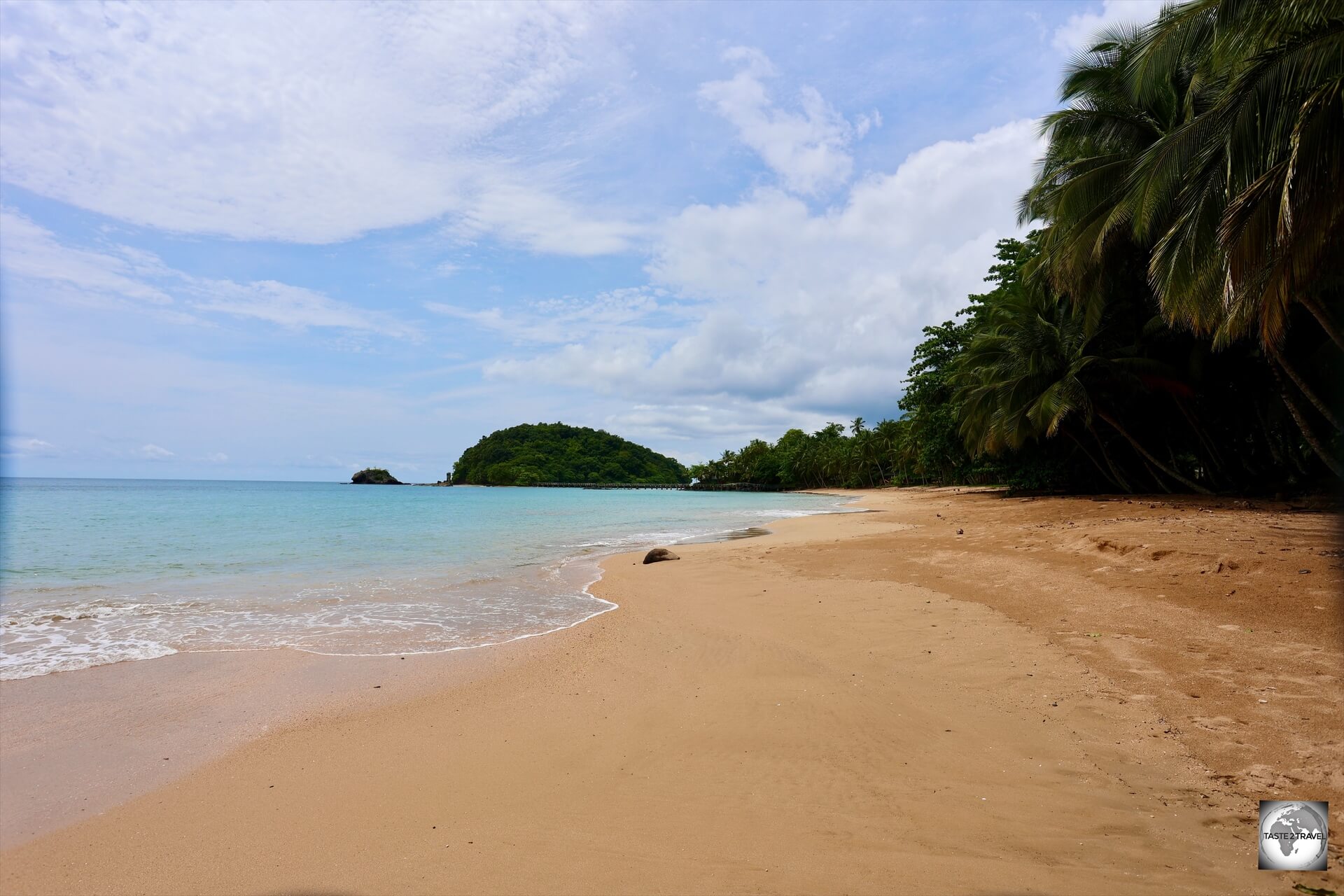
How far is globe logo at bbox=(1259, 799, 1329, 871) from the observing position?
2.52 meters

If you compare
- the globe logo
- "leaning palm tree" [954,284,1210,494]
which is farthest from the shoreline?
"leaning palm tree" [954,284,1210,494]

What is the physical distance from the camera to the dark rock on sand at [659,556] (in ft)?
43.4

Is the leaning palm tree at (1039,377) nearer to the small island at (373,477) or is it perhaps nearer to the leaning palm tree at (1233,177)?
the leaning palm tree at (1233,177)

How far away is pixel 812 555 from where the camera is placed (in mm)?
12312

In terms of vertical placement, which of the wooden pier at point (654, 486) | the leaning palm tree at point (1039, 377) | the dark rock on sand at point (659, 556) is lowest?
the dark rock on sand at point (659, 556)

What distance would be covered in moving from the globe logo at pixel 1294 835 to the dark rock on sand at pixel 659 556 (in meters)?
10.8

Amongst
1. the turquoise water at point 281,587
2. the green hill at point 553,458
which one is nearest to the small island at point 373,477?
the green hill at point 553,458

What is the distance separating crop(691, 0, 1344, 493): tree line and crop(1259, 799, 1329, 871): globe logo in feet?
18.6

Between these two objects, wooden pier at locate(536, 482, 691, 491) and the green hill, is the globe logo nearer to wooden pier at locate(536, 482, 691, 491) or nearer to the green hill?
wooden pier at locate(536, 482, 691, 491)

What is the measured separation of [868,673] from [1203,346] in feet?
59.4

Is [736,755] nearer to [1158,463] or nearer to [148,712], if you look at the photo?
[148,712]

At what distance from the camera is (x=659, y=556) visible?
13367 millimetres

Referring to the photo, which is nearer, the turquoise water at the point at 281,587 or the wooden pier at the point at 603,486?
the turquoise water at the point at 281,587

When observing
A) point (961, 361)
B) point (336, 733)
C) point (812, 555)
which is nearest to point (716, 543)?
point (812, 555)
